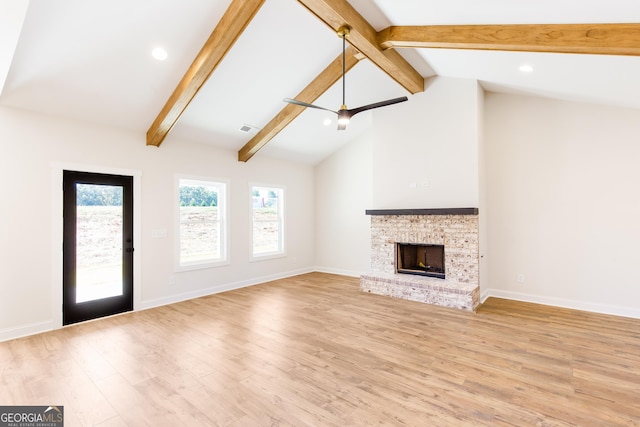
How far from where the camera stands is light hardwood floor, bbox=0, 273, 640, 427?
2209 mm

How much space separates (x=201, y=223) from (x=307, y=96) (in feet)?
9.95

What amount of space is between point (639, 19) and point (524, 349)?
317cm

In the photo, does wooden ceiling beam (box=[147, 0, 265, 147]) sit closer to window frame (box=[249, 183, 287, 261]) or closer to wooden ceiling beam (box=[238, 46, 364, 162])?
wooden ceiling beam (box=[238, 46, 364, 162])

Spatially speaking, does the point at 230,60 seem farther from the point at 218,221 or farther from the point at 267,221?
the point at 267,221

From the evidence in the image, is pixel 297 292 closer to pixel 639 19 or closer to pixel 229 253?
pixel 229 253

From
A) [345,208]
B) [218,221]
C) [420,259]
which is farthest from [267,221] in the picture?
[420,259]

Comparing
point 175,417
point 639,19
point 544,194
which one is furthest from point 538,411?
point 544,194

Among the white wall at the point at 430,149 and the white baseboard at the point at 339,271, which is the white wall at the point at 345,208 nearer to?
the white baseboard at the point at 339,271

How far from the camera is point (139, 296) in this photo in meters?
4.71

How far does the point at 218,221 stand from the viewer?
19.5ft

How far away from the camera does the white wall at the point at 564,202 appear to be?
4211 millimetres

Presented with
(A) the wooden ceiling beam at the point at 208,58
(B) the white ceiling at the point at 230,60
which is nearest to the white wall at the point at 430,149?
(B) the white ceiling at the point at 230,60

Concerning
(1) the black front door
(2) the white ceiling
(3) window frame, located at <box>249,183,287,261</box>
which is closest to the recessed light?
(2) the white ceiling

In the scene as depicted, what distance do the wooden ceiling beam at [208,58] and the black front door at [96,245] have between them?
117 centimetres
